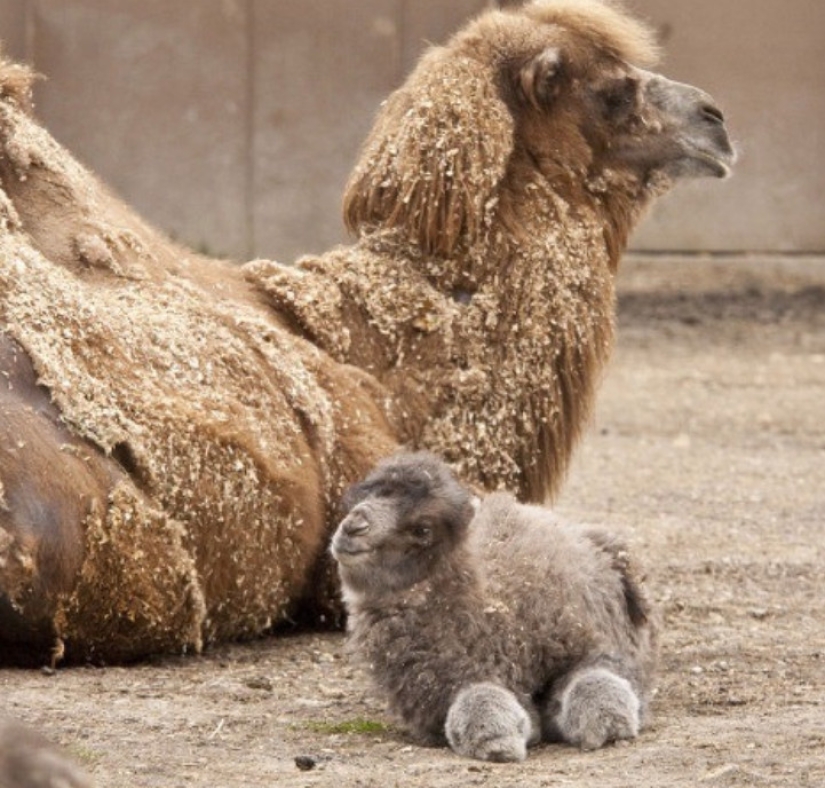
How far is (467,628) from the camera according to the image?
186 inches

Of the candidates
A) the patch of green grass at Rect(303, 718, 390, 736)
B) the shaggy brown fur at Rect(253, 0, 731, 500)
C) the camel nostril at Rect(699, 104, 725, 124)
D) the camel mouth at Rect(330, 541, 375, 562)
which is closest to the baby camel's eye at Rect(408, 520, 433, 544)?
the camel mouth at Rect(330, 541, 375, 562)

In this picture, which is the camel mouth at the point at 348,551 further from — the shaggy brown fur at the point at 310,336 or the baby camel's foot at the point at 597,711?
the shaggy brown fur at the point at 310,336

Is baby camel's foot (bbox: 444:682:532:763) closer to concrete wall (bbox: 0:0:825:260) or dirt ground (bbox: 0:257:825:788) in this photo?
dirt ground (bbox: 0:257:825:788)

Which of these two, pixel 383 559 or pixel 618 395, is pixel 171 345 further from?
pixel 618 395

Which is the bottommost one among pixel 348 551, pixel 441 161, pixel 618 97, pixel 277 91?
pixel 348 551

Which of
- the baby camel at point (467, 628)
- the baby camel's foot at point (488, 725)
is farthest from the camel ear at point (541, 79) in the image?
the baby camel's foot at point (488, 725)

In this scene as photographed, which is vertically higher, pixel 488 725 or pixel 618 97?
pixel 618 97

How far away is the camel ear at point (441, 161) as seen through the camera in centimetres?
647

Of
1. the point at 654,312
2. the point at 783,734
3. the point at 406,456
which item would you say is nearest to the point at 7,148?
the point at 406,456

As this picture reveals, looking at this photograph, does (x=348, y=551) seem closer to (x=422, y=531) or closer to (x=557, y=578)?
(x=422, y=531)

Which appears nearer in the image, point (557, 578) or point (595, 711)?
point (595, 711)

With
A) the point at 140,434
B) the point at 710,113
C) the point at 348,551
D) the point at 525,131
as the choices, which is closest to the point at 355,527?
the point at 348,551

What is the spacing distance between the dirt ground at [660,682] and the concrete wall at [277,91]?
354 centimetres

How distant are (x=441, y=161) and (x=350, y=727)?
2.14 meters
